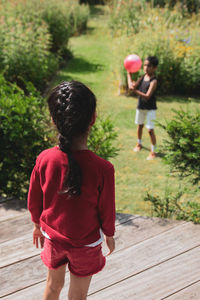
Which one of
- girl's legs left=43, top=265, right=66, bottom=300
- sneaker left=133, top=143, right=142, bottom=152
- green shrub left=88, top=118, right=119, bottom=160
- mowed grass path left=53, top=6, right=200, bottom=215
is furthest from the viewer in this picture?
sneaker left=133, top=143, right=142, bottom=152

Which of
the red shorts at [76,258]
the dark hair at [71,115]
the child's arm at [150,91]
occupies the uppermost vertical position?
the dark hair at [71,115]

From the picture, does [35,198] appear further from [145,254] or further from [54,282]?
[145,254]

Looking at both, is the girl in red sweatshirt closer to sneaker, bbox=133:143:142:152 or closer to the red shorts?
the red shorts

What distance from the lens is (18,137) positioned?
3.61 m

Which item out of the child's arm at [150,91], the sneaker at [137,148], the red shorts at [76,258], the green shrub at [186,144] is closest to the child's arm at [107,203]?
the red shorts at [76,258]

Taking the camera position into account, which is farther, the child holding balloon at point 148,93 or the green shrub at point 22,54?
the green shrub at point 22,54

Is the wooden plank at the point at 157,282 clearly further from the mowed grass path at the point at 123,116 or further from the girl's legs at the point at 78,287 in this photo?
the mowed grass path at the point at 123,116

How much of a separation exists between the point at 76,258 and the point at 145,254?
1149 millimetres

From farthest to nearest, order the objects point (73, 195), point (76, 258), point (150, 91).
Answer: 1. point (150, 91)
2. point (76, 258)
3. point (73, 195)

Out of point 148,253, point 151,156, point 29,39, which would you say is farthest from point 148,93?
point 29,39

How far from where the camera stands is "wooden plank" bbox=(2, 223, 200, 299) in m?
2.54

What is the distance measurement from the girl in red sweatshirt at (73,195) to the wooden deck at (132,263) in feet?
1.87

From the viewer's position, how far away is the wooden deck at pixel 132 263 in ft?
7.96

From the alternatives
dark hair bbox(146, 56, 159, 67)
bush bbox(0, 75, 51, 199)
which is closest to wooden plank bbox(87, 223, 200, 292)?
bush bbox(0, 75, 51, 199)
